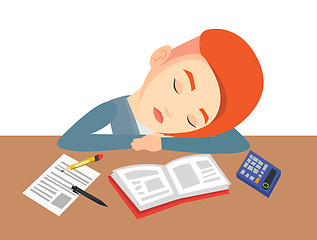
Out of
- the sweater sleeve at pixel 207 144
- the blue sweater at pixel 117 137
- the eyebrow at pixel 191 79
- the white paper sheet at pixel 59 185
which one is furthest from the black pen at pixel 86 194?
the eyebrow at pixel 191 79

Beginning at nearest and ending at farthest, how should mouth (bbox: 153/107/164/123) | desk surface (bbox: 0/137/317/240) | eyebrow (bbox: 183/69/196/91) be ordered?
desk surface (bbox: 0/137/317/240)
eyebrow (bbox: 183/69/196/91)
mouth (bbox: 153/107/164/123)

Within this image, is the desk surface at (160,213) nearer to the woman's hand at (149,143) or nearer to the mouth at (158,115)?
the woman's hand at (149,143)

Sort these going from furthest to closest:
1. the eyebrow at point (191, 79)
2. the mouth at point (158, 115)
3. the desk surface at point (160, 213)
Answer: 1. the mouth at point (158, 115)
2. the eyebrow at point (191, 79)
3. the desk surface at point (160, 213)

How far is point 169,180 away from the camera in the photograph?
4.20ft

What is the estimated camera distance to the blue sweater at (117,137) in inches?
56.8

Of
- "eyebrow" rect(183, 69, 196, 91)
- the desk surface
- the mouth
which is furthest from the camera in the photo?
the mouth

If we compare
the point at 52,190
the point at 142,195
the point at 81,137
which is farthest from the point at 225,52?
the point at 52,190

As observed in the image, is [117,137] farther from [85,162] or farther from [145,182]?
[145,182]

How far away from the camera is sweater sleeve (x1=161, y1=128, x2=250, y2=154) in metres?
1.47

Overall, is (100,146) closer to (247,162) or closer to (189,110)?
(189,110)

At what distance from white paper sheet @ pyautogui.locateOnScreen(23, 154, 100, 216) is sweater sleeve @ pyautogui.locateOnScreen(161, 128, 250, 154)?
0.33 meters

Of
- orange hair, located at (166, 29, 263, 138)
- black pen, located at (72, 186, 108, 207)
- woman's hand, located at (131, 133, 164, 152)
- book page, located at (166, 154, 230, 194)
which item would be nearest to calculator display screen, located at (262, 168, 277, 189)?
book page, located at (166, 154, 230, 194)

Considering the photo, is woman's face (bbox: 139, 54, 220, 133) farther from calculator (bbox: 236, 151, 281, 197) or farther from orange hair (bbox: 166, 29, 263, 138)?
calculator (bbox: 236, 151, 281, 197)

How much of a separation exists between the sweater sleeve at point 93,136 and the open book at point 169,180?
18 centimetres
